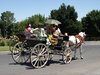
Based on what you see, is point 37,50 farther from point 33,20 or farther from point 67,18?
point 33,20

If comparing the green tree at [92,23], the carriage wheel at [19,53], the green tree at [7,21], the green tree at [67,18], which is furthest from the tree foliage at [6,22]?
the carriage wheel at [19,53]

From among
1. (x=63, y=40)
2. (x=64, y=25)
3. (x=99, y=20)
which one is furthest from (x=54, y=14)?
(x=63, y=40)

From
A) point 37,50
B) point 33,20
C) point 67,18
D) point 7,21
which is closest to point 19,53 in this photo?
point 37,50

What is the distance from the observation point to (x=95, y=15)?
86.8 metres

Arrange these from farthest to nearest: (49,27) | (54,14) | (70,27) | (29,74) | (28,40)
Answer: (54,14)
(70,27)
(49,27)
(28,40)
(29,74)

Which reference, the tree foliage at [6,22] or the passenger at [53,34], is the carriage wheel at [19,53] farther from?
the tree foliage at [6,22]

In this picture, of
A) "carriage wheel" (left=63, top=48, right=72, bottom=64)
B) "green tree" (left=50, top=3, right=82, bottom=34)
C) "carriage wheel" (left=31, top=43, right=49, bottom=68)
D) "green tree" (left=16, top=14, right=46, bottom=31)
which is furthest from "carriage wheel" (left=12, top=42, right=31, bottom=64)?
"green tree" (left=16, top=14, right=46, bottom=31)

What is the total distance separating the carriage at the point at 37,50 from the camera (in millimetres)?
14923

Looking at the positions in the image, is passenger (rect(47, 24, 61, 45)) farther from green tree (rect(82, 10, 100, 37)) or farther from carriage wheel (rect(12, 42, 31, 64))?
green tree (rect(82, 10, 100, 37))

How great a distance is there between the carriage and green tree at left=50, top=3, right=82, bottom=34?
55.8 m

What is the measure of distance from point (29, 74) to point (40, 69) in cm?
149

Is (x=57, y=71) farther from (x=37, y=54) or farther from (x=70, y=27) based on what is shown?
(x=70, y=27)

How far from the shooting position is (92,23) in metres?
84.1

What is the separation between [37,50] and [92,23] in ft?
230
